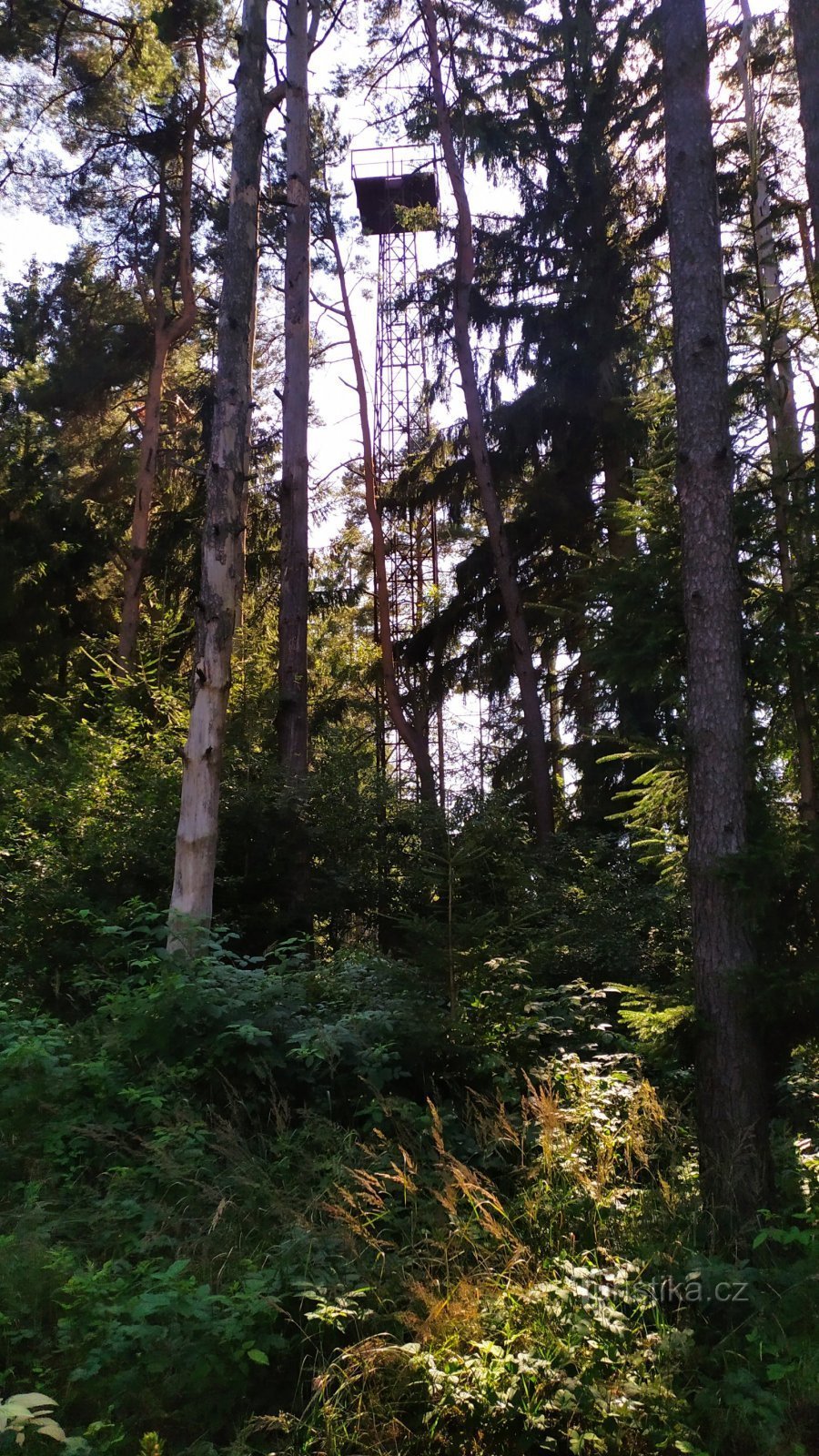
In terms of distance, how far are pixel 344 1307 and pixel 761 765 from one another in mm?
3793

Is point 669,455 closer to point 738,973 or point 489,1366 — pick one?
point 738,973

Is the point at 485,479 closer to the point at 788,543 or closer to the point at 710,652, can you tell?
the point at 788,543

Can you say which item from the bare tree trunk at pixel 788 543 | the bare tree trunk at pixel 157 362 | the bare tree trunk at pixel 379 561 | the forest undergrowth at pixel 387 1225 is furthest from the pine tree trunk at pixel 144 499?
the bare tree trunk at pixel 788 543

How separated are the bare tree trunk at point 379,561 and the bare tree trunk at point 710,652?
1283cm

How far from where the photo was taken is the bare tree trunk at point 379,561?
19.0 metres

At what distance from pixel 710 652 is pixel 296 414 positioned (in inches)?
369

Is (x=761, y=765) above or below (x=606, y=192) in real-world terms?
below

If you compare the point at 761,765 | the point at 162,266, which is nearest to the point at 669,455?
the point at 761,765

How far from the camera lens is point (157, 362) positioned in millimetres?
19016

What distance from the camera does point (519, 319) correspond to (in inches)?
684

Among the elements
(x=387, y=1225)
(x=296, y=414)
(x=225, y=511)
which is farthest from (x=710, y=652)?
(x=296, y=414)

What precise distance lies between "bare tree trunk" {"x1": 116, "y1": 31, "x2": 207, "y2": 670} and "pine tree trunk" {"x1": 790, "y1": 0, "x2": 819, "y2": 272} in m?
12.9

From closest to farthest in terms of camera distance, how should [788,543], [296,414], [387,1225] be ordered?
[387,1225] < [788,543] < [296,414]

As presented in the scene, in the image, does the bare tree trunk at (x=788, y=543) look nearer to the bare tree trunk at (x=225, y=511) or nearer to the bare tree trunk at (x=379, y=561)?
the bare tree trunk at (x=225, y=511)
